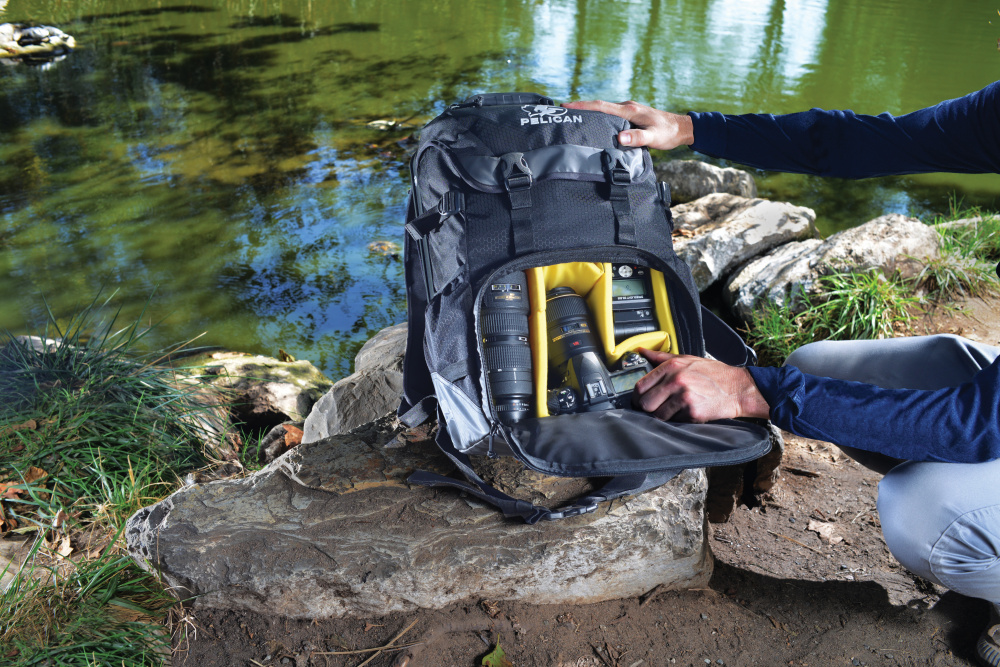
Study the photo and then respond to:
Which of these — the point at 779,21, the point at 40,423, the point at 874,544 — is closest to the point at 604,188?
the point at 874,544

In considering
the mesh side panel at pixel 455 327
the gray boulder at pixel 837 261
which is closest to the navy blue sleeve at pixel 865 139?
the mesh side panel at pixel 455 327

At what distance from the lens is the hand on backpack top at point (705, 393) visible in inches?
60.9

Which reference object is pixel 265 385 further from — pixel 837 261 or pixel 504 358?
pixel 837 261

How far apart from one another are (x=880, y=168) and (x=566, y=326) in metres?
0.99

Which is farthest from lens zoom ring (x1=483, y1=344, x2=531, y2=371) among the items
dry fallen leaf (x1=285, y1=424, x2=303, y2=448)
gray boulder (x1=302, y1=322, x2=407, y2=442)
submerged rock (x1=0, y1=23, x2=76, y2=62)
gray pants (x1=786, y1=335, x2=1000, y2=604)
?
submerged rock (x1=0, y1=23, x2=76, y2=62)

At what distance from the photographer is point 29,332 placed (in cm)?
351

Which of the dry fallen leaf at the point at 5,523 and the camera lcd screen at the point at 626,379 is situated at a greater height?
the camera lcd screen at the point at 626,379

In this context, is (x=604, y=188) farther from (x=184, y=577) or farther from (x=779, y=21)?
(x=779, y=21)

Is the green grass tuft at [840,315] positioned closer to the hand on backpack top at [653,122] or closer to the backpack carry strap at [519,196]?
the hand on backpack top at [653,122]

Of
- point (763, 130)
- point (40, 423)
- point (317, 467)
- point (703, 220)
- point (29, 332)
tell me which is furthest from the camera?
point (703, 220)

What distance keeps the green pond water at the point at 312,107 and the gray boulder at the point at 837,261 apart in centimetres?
134

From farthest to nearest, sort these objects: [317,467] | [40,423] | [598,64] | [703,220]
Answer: [598,64] < [703,220] < [40,423] < [317,467]

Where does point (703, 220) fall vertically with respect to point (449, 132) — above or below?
below

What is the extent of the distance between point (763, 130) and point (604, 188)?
0.53m
